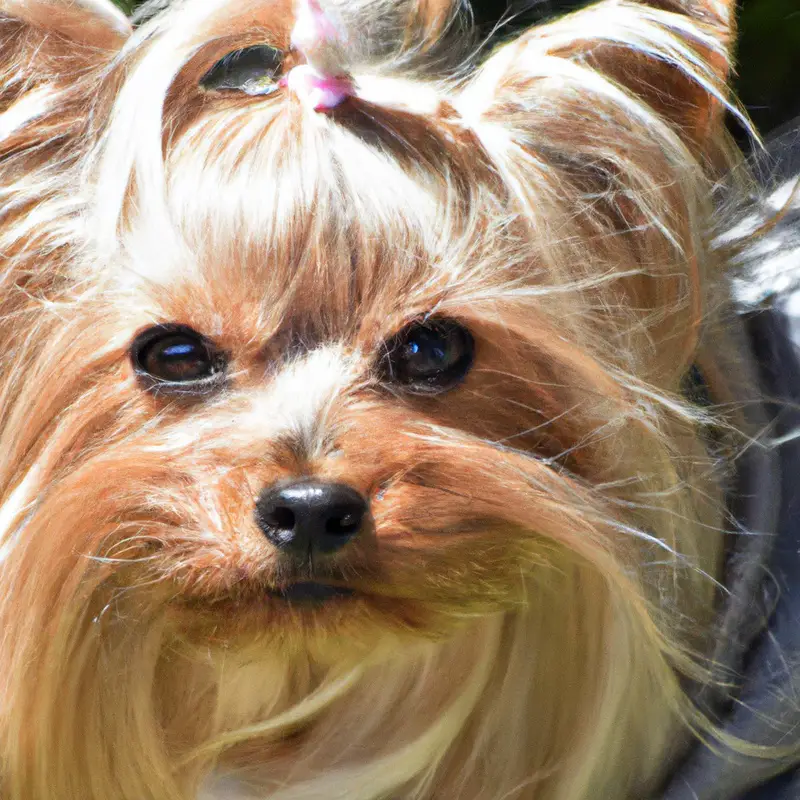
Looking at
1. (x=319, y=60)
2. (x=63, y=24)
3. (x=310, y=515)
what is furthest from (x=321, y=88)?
(x=310, y=515)

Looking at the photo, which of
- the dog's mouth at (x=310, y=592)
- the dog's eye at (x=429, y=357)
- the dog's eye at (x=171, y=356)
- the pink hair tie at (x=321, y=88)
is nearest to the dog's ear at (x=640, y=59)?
the pink hair tie at (x=321, y=88)

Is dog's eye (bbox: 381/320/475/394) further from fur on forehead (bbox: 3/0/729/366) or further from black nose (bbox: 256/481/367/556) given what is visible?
black nose (bbox: 256/481/367/556)

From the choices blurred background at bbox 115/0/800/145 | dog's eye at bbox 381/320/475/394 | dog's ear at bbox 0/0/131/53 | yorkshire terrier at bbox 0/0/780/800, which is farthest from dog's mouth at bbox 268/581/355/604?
blurred background at bbox 115/0/800/145

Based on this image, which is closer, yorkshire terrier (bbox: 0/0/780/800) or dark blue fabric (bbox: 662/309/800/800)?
yorkshire terrier (bbox: 0/0/780/800)

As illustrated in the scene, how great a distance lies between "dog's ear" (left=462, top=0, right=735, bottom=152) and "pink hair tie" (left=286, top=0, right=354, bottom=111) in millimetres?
149

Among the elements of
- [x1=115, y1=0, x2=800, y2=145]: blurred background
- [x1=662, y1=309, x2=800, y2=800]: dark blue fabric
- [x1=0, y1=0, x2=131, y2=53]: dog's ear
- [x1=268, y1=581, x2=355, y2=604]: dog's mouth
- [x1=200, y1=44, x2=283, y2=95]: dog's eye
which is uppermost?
[x1=0, y1=0, x2=131, y2=53]: dog's ear

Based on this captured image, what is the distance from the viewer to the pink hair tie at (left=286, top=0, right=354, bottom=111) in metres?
1.14

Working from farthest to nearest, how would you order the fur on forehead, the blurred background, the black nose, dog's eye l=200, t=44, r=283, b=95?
the blurred background, dog's eye l=200, t=44, r=283, b=95, the fur on forehead, the black nose

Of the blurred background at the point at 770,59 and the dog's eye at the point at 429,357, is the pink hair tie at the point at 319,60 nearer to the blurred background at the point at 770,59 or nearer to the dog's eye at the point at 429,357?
the dog's eye at the point at 429,357

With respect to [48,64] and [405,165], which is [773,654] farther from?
[48,64]

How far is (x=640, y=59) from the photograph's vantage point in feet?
3.92

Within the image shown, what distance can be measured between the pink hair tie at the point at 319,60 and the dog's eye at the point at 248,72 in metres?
0.08

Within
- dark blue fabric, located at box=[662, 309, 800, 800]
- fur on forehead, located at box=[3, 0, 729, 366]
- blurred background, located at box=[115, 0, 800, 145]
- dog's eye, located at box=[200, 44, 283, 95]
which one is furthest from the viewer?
blurred background, located at box=[115, 0, 800, 145]

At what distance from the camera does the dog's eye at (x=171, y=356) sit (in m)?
1.17
